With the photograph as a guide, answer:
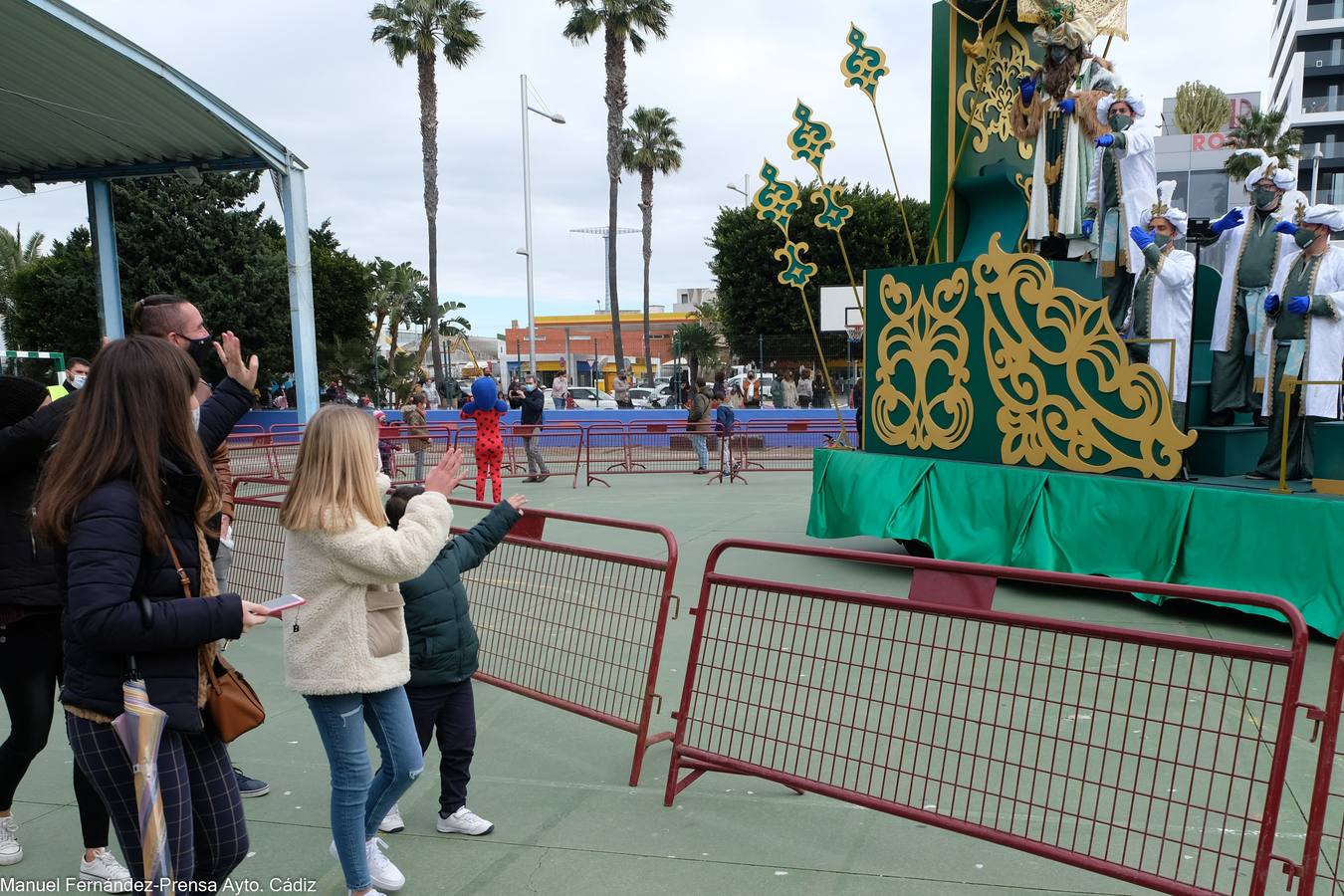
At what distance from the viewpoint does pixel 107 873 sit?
131 inches

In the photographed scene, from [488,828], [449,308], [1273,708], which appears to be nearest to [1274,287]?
[1273,708]

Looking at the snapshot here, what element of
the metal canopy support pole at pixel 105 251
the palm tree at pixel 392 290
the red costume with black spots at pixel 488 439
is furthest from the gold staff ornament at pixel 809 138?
the palm tree at pixel 392 290

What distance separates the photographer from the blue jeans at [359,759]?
295cm

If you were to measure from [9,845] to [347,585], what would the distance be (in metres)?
1.89

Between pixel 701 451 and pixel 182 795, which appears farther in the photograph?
pixel 701 451

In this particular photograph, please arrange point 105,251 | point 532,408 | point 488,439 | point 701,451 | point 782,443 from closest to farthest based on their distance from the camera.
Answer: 1. point 488,439
2. point 105,251
3. point 532,408
4. point 701,451
5. point 782,443

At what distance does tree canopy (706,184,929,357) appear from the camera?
1480 inches

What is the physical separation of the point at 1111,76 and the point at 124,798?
8.29 m

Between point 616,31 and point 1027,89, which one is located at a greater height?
point 616,31

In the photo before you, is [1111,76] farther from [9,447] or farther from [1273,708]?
[9,447]

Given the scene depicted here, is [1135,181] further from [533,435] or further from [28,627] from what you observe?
[533,435]

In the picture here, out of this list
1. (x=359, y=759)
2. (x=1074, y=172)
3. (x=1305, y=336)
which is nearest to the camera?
(x=359, y=759)

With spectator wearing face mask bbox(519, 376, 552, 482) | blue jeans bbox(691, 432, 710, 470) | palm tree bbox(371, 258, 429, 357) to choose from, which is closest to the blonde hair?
spectator wearing face mask bbox(519, 376, 552, 482)

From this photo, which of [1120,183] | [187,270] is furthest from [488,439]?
[187,270]
